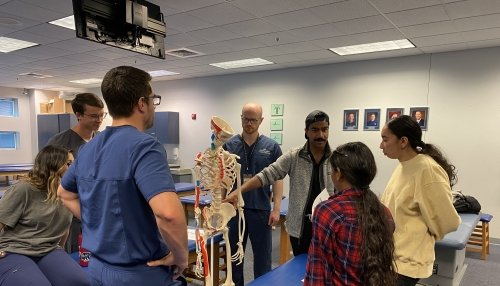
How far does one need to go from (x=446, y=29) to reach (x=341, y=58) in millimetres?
1780

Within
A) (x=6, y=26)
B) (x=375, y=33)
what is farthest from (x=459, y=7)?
(x=6, y=26)

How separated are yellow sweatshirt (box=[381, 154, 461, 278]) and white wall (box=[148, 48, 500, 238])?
3.83 m

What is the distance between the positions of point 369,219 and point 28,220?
1883 millimetres

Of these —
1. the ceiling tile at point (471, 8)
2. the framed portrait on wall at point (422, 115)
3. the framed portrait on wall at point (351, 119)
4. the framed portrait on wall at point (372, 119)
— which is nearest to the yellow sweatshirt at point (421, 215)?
the ceiling tile at point (471, 8)

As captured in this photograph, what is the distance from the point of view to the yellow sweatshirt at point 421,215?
157 cm

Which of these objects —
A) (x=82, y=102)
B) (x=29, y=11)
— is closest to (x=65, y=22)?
(x=29, y=11)

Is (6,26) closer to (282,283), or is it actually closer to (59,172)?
(59,172)

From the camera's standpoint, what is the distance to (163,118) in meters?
7.63

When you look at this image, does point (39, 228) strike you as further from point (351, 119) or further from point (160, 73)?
point (160, 73)

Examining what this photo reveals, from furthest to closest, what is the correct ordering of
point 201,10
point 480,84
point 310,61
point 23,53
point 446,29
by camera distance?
point 310,61 < point 23,53 < point 480,84 < point 446,29 < point 201,10

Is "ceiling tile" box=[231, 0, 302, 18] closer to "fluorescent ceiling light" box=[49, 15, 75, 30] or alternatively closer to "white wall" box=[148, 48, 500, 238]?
"fluorescent ceiling light" box=[49, 15, 75, 30]

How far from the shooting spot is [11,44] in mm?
4832

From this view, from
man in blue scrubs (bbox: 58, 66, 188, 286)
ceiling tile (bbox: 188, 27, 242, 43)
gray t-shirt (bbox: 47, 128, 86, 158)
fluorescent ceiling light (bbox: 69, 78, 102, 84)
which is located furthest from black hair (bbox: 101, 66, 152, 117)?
fluorescent ceiling light (bbox: 69, 78, 102, 84)

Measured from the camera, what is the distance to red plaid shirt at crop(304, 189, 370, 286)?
3.63ft
